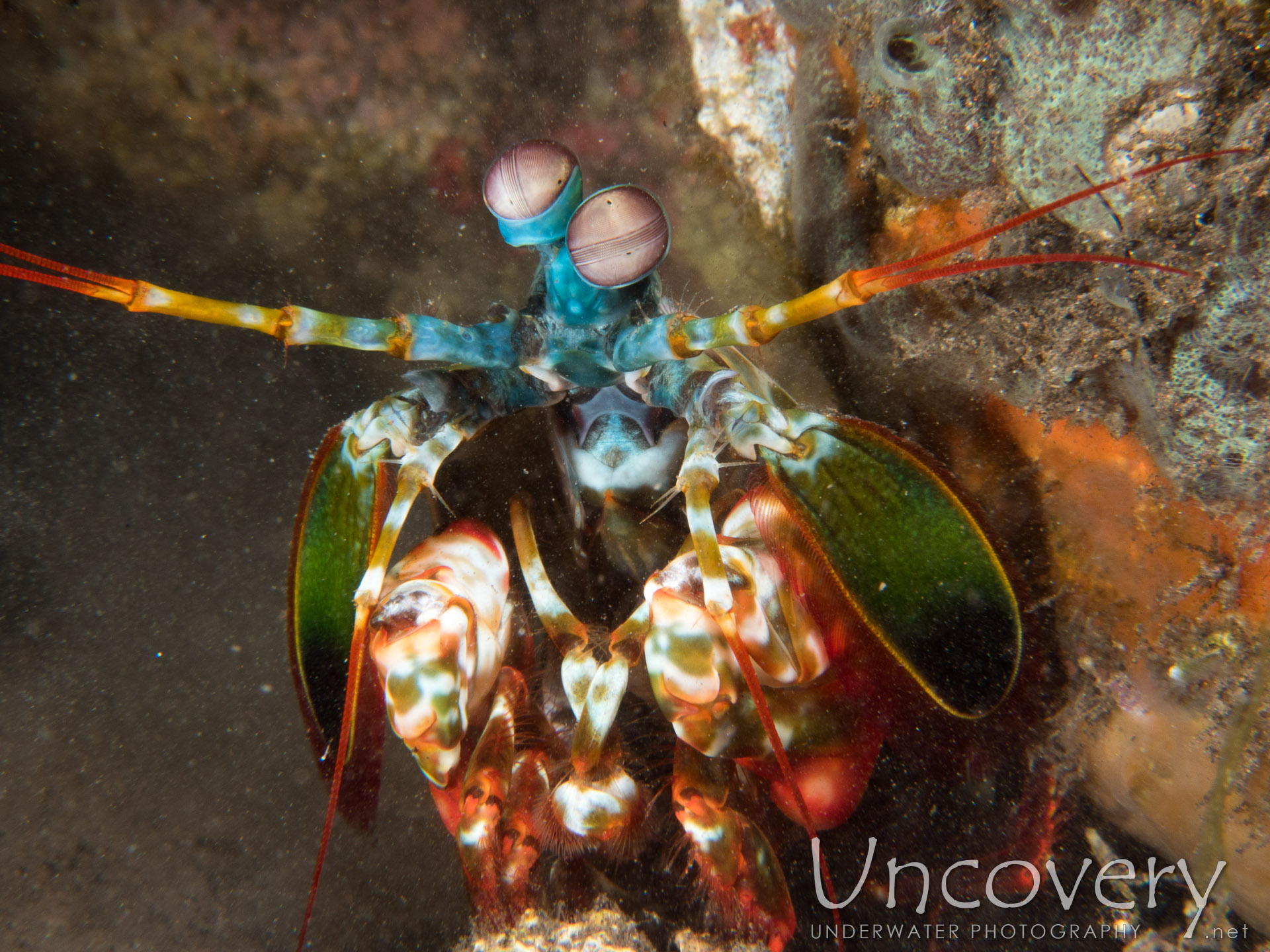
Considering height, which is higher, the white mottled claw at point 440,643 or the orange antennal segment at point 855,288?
the orange antennal segment at point 855,288

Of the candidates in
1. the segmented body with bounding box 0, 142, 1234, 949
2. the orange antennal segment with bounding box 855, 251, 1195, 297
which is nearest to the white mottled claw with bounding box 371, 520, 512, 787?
the segmented body with bounding box 0, 142, 1234, 949

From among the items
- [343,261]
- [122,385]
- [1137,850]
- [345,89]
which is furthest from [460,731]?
[122,385]

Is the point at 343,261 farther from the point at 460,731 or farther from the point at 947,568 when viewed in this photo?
the point at 947,568

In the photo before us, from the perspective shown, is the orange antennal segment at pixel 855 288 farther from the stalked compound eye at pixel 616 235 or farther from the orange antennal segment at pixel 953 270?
the stalked compound eye at pixel 616 235

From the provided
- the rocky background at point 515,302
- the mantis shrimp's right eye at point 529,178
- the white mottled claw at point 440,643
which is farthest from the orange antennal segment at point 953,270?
the white mottled claw at point 440,643

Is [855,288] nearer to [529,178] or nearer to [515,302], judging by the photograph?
[529,178]

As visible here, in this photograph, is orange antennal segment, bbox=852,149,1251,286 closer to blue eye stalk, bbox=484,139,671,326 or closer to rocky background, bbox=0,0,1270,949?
rocky background, bbox=0,0,1270,949
